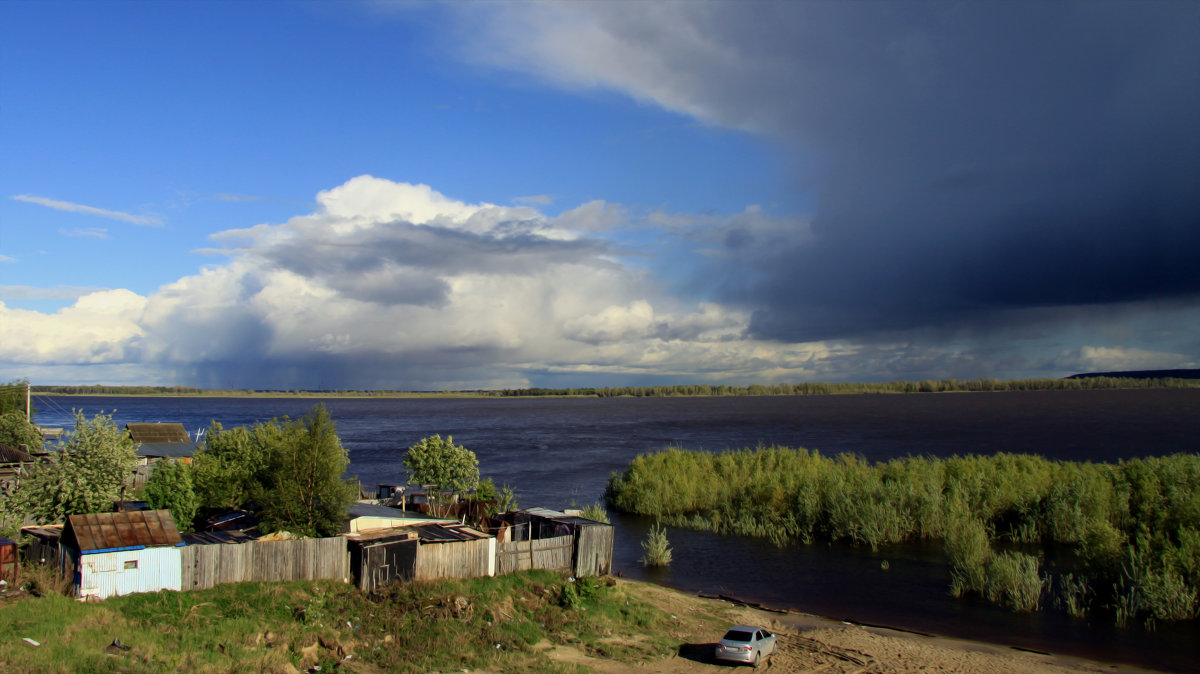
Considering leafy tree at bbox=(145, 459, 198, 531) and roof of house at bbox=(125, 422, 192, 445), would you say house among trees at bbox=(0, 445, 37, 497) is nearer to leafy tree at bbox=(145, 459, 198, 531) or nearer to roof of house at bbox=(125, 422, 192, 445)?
leafy tree at bbox=(145, 459, 198, 531)

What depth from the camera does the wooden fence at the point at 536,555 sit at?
88.6 ft

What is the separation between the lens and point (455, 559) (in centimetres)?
2566

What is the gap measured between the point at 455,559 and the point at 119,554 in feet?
32.9

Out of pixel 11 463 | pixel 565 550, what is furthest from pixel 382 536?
pixel 11 463

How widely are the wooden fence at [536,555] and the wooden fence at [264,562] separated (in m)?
5.59

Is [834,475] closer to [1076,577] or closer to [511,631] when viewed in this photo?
[1076,577]

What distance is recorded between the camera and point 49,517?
2689cm

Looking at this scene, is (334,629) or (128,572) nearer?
(334,629)

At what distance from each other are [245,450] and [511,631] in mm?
20241

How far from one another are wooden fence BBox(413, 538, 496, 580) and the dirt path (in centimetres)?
516

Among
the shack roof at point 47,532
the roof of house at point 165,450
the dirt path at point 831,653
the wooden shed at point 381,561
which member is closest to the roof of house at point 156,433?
the roof of house at point 165,450

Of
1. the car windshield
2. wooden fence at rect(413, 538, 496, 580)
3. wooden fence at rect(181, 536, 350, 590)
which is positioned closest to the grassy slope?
wooden fence at rect(181, 536, 350, 590)

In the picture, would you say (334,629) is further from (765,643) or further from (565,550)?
(765,643)

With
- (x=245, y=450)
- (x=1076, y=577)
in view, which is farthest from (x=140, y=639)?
(x=1076, y=577)
